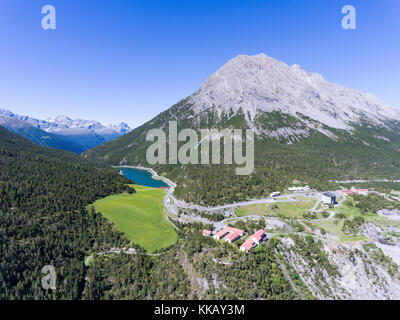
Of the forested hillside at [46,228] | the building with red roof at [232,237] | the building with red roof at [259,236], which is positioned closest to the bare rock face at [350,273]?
the building with red roof at [259,236]

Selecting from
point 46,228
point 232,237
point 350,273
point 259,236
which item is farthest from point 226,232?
point 46,228

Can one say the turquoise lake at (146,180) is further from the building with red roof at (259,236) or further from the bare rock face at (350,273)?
the bare rock face at (350,273)

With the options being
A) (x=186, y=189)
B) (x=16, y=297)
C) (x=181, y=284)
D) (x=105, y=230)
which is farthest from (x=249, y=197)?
(x=16, y=297)

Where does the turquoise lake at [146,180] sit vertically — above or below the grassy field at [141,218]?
above

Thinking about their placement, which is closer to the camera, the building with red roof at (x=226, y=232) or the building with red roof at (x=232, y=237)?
the building with red roof at (x=232, y=237)

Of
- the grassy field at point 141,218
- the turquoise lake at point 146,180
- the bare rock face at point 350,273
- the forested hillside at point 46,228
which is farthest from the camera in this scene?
the turquoise lake at point 146,180

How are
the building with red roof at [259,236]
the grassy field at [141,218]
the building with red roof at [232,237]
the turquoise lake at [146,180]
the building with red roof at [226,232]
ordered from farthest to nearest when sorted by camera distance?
the turquoise lake at [146,180] → the grassy field at [141,218] → the building with red roof at [226,232] → the building with red roof at [232,237] → the building with red roof at [259,236]

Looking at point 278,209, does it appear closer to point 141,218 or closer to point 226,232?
point 226,232
